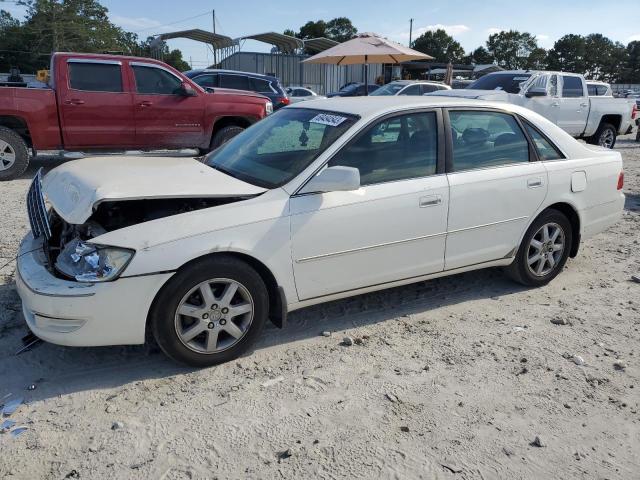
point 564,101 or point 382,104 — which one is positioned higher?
point 382,104

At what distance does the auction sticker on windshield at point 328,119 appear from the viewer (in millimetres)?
3825

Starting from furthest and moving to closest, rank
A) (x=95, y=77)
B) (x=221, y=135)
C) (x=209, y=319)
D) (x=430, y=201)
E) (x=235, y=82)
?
(x=235, y=82), (x=221, y=135), (x=95, y=77), (x=430, y=201), (x=209, y=319)

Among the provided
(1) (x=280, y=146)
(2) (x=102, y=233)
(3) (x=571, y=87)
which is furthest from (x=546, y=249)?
(3) (x=571, y=87)

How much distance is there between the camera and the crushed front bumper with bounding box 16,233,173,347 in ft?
9.78

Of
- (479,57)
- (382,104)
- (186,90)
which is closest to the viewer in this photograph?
(382,104)

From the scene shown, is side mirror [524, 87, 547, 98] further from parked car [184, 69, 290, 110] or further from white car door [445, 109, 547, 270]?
white car door [445, 109, 547, 270]

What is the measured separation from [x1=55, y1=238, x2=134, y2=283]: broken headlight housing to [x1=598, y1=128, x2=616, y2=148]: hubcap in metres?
14.4

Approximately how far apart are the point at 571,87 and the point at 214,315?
12958mm

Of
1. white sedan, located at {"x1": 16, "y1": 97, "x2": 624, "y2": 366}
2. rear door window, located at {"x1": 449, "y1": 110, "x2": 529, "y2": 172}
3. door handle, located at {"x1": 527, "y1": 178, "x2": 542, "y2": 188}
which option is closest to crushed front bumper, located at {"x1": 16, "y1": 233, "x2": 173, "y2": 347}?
white sedan, located at {"x1": 16, "y1": 97, "x2": 624, "y2": 366}

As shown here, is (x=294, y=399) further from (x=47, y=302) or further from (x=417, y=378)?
(x=47, y=302)

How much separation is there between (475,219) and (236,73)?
1210 centimetres

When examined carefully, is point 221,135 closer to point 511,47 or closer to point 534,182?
point 534,182

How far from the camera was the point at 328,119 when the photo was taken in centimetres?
393

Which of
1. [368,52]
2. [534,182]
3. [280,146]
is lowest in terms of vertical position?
[534,182]
